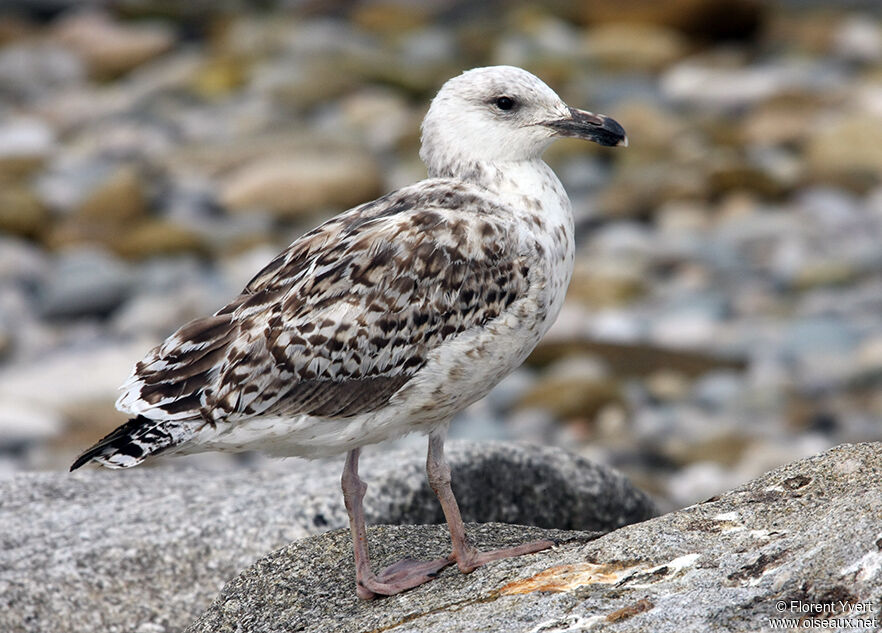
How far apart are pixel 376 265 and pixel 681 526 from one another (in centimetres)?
160

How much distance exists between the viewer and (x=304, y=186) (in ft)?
56.7

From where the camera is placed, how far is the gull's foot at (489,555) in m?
5.54

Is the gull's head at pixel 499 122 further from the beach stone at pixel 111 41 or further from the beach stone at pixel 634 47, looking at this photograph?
the beach stone at pixel 111 41

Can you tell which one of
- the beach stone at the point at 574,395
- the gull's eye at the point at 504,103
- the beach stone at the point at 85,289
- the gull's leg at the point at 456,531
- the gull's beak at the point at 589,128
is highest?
the gull's eye at the point at 504,103

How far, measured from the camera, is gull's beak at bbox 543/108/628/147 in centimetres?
617

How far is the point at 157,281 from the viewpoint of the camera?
15.6 metres

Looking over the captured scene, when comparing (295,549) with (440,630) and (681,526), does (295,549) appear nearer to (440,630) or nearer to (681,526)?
(440,630)

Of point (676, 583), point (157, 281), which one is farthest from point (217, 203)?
point (676, 583)

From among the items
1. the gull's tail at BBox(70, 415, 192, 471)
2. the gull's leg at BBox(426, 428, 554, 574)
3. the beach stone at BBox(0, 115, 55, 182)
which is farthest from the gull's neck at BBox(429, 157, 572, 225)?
the beach stone at BBox(0, 115, 55, 182)

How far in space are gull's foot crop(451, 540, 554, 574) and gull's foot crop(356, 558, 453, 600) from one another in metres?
0.11

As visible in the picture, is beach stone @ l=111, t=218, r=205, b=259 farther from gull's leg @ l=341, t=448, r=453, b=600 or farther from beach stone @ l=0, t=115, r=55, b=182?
gull's leg @ l=341, t=448, r=453, b=600

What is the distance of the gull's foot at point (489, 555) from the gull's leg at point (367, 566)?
13cm

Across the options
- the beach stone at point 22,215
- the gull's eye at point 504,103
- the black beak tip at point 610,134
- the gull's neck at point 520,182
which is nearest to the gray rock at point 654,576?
the gull's neck at point 520,182

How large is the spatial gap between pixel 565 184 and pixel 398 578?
499 inches
